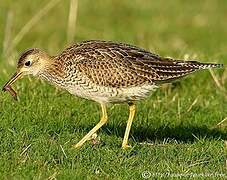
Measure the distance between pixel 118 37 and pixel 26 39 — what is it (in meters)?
1.89

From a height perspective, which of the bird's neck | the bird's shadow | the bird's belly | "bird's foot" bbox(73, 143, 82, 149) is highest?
the bird's neck

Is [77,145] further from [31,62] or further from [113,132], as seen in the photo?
[31,62]

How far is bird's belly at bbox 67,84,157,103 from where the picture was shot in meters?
8.27

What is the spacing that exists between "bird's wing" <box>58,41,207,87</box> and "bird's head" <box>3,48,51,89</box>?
25 centimetres

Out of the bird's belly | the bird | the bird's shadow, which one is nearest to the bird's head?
the bird

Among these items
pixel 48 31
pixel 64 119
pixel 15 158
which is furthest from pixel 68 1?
pixel 15 158

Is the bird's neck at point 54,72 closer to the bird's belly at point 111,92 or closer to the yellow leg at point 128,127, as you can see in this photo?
the bird's belly at point 111,92

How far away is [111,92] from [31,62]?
945mm

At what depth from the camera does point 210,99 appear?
1057 cm

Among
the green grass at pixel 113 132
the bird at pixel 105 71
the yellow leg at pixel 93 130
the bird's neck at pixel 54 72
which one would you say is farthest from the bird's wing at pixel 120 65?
the green grass at pixel 113 132

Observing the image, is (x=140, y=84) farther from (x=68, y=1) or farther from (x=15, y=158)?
(x=68, y=1)

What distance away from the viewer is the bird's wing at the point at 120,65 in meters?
8.32

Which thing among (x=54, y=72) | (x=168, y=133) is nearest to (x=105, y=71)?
(x=54, y=72)

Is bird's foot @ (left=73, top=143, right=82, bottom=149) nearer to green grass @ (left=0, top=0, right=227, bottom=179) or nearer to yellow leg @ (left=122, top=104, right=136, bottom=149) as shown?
green grass @ (left=0, top=0, right=227, bottom=179)
